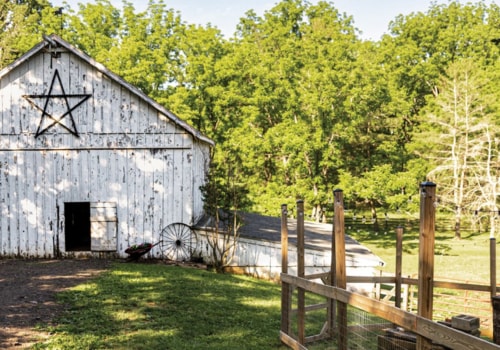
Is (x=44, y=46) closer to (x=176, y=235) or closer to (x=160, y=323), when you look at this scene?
(x=176, y=235)

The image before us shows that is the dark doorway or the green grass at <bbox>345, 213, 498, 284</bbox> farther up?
the dark doorway

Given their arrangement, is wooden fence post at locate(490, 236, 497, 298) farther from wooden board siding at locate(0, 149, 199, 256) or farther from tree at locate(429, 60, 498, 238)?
tree at locate(429, 60, 498, 238)

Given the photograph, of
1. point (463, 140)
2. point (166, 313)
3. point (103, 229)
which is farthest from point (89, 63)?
point (463, 140)

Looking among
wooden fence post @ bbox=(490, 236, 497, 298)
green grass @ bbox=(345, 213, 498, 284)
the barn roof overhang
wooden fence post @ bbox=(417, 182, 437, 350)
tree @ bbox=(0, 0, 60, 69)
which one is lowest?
green grass @ bbox=(345, 213, 498, 284)

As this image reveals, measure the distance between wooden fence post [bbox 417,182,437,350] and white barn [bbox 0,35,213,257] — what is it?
519 inches

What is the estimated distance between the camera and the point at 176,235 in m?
17.7

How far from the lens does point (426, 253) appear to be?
16.8 ft

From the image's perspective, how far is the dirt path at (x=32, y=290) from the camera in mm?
8695

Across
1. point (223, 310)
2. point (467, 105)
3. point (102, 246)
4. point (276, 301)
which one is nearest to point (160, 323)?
point (223, 310)

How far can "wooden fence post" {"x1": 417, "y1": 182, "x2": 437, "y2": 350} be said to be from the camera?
509cm

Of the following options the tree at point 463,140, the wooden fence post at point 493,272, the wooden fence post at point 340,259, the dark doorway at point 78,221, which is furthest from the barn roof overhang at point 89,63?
the tree at point 463,140

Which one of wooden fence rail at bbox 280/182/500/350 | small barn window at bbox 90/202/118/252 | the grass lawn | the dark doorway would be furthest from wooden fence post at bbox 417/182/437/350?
the dark doorway

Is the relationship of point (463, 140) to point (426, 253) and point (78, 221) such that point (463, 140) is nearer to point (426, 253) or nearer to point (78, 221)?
point (78, 221)

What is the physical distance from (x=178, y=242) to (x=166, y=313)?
23.4ft
